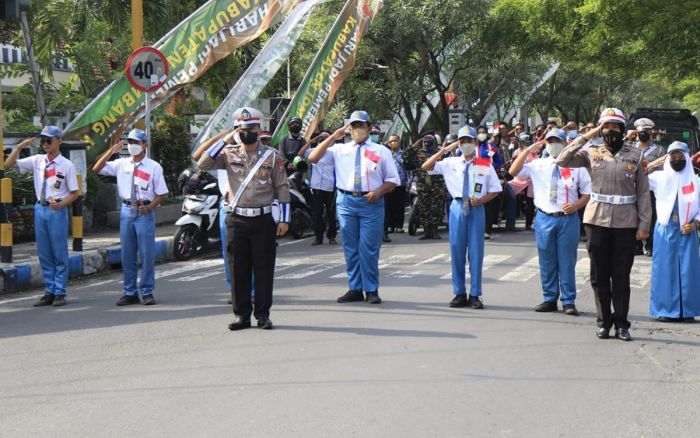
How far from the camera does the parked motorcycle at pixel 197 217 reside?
15.0 meters

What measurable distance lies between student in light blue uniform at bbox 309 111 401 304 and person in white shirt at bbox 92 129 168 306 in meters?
1.96

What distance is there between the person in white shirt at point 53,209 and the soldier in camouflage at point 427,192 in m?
7.87

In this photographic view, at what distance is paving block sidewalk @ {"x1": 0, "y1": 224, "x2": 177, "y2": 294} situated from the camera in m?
12.4

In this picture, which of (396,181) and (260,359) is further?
(396,181)

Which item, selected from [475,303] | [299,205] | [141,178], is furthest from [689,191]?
[299,205]

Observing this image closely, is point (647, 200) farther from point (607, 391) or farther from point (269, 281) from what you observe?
point (269, 281)

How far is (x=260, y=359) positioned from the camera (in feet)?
25.1

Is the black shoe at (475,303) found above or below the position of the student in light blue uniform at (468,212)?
below

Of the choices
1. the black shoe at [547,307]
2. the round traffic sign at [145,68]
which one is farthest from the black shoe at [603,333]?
the round traffic sign at [145,68]

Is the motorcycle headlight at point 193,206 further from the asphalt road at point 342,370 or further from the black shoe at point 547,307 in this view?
the black shoe at point 547,307

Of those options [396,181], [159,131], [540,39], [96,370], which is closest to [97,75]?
[159,131]

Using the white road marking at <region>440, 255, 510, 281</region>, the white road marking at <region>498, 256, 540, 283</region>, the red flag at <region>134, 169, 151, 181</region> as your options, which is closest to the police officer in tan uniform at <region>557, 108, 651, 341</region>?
the white road marking at <region>498, 256, 540, 283</region>

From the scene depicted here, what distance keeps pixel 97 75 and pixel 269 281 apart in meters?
18.0

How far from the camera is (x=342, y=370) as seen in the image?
7.25 meters
